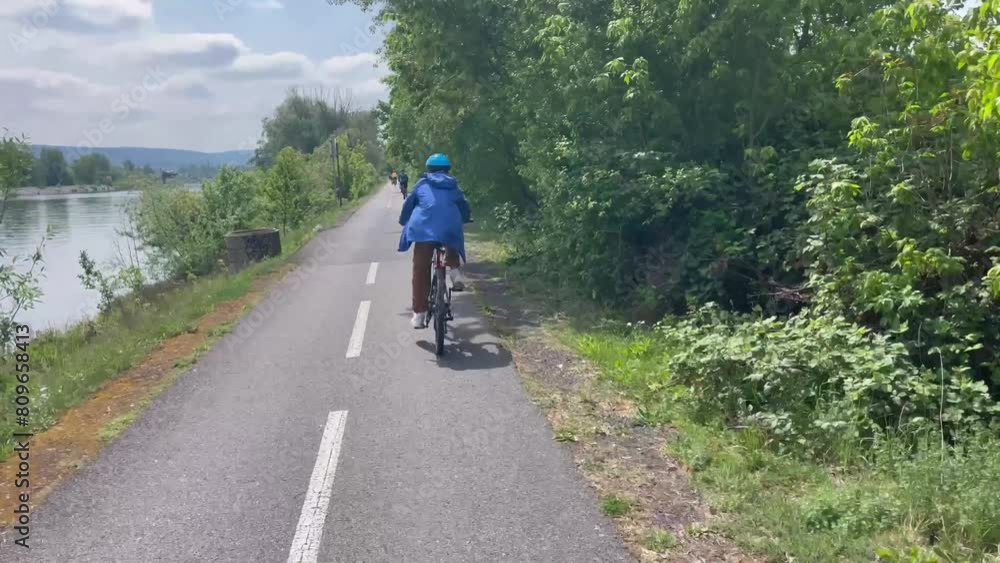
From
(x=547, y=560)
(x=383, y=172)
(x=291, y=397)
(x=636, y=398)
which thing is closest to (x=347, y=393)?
(x=291, y=397)

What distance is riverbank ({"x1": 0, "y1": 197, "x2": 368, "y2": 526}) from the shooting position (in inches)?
239

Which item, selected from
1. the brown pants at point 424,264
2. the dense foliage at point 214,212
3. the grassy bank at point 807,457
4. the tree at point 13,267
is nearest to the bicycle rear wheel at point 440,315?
the brown pants at point 424,264

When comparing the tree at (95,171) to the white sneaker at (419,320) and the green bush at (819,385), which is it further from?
the green bush at (819,385)

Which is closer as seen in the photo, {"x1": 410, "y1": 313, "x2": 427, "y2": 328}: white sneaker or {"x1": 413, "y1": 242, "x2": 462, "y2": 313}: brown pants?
{"x1": 413, "y1": 242, "x2": 462, "y2": 313}: brown pants

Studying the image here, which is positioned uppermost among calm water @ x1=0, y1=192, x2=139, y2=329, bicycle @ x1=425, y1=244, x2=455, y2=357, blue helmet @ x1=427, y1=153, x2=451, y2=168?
blue helmet @ x1=427, y1=153, x2=451, y2=168

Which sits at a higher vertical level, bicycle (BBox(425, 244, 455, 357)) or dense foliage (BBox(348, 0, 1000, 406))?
dense foliage (BBox(348, 0, 1000, 406))

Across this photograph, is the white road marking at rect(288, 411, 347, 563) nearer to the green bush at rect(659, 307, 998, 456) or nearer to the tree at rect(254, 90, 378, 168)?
the green bush at rect(659, 307, 998, 456)

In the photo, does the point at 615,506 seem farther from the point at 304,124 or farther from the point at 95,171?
the point at 304,124

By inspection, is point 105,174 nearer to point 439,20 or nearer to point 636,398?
point 439,20

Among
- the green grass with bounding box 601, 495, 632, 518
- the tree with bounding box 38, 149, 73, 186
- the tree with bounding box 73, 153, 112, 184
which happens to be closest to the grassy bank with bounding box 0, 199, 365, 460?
the tree with bounding box 38, 149, 73, 186

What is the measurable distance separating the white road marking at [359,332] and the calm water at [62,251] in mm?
6121

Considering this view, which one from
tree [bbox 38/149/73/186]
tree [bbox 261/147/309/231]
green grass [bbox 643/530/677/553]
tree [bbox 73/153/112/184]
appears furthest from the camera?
tree [bbox 73/153/112/184]

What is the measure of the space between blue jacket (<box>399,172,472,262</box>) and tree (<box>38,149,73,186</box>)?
8142 mm

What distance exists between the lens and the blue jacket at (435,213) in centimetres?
848
